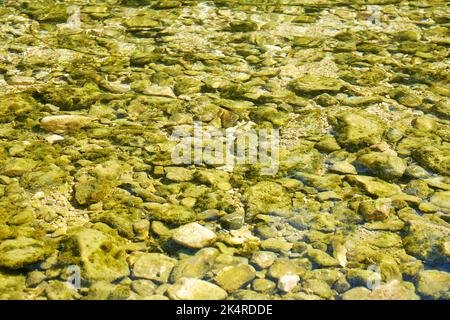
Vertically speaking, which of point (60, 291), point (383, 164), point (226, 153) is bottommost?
point (60, 291)

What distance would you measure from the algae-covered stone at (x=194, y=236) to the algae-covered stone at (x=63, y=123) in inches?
76.8

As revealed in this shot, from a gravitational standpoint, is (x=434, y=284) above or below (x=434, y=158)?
below

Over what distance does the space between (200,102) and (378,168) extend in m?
2.10

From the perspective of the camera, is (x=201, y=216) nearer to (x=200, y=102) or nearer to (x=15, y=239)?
(x=15, y=239)

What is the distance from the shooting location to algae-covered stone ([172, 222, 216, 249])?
3.82m

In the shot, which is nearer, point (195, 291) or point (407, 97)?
point (195, 291)

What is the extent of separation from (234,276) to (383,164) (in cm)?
197

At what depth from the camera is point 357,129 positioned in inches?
206

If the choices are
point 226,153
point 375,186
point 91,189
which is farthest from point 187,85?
point 375,186

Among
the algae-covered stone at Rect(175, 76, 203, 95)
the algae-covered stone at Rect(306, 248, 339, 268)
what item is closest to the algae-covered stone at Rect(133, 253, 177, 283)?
the algae-covered stone at Rect(306, 248, 339, 268)

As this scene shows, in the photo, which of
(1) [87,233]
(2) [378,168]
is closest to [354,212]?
(2) [378,168]

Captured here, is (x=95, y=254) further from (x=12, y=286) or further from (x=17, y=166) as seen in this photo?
(x=17, y=166)

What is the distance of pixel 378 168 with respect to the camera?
4738 millimetres

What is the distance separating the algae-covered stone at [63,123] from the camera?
17.2 ft
